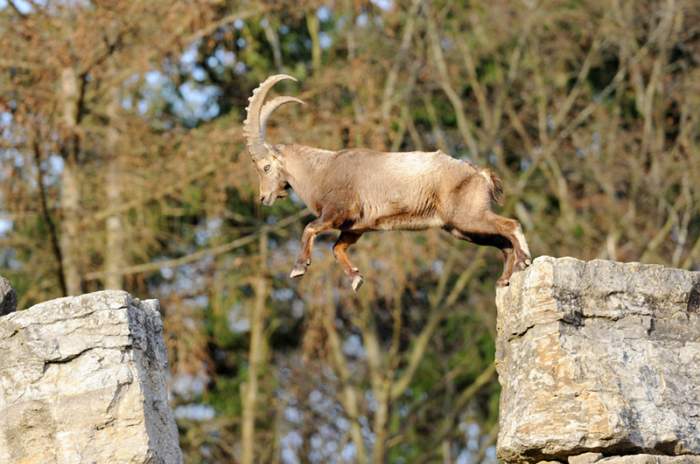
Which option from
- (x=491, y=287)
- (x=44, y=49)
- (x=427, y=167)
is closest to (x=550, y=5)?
(x=491, y=287)

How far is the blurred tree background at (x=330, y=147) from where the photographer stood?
58.2ft

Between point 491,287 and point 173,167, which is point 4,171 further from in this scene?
point 491,287

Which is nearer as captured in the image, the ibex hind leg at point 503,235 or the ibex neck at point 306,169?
the ibex hind leg at point 503,235

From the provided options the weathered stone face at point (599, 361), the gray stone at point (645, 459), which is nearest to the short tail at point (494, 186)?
the weathered stone face at point (599, 361)

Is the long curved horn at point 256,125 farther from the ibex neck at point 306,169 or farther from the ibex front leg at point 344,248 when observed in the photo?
the ibex front leg at point 344,248

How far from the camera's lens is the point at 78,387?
9070 mm

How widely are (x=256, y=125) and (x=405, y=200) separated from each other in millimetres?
1344

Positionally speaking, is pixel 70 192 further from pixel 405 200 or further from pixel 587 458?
pixel 587 458

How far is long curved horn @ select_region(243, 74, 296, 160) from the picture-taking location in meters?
10.7

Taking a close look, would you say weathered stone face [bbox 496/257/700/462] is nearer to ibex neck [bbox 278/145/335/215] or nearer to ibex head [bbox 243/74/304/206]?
ibex neck [bbox 278/145/335/215]

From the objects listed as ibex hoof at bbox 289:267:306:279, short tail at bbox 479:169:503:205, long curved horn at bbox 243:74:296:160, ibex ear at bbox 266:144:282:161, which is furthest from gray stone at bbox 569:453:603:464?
long curved horn at bbox 243:74:296:160

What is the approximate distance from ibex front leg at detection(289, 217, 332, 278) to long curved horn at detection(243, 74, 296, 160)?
2.94 feet

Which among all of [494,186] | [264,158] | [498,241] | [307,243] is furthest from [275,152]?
[498,241]

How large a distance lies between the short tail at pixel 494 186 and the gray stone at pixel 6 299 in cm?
329
